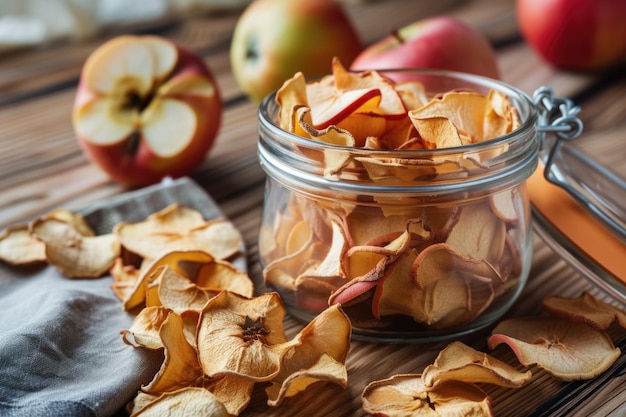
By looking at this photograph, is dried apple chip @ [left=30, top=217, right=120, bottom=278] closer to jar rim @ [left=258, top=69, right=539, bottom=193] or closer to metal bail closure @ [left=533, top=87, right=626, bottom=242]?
jar rim @ [left=258, top=69, right=539, bottom=193]

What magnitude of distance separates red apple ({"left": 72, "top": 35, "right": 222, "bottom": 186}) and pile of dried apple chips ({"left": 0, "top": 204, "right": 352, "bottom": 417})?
0.44ft

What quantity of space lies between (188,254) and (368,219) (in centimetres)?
14

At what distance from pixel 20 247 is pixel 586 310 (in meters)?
0.42

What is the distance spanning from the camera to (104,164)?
0.71 meters

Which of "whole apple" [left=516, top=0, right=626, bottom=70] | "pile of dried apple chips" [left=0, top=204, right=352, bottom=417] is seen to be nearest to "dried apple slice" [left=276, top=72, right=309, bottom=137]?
"pile of dried apple chips" [left=0, top=204, right=352, bottom=417]

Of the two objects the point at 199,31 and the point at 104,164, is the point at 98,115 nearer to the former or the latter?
the point at 104,164

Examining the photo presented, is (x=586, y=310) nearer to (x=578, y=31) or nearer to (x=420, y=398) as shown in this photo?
(x=420, y=398)

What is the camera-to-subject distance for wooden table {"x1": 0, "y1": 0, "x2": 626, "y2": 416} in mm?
434

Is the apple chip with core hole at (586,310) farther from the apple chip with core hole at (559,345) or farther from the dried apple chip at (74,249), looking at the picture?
the dried apple chip at (74,249)

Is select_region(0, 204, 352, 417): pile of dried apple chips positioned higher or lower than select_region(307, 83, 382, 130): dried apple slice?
lower

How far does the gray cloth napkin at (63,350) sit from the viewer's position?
1.34 feet

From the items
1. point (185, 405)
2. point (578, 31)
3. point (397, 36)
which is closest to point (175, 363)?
point (185, 405)

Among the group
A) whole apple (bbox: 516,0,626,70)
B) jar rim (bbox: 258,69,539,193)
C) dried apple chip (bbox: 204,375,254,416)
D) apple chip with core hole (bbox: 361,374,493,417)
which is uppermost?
jar rim (bbox: 258,69,539,193)

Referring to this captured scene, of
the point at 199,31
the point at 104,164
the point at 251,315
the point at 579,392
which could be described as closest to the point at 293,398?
the point at 251,315
